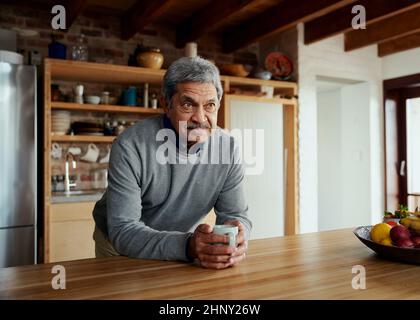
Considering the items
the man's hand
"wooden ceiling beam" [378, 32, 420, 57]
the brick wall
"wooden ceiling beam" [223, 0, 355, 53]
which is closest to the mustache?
the man's hand

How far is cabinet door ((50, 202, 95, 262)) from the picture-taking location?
11.1 ft

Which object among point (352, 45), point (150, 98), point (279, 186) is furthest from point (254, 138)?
point (352, 45)

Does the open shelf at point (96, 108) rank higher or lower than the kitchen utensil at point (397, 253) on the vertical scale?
higher

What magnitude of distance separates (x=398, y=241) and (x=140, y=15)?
317 cm

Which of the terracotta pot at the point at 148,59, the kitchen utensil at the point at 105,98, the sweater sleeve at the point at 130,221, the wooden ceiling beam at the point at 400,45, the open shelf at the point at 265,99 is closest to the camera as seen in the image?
the sweater sleeve at the point at 130,221

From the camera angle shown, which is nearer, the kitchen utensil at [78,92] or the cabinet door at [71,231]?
the cabinet door at [71,231]

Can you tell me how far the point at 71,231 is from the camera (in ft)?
11.3

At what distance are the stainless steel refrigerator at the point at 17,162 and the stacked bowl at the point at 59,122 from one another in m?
0.40

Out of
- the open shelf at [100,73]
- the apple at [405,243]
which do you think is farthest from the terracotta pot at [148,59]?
the apple at [405,243]

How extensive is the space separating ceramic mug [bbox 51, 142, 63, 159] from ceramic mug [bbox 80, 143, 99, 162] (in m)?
0.21

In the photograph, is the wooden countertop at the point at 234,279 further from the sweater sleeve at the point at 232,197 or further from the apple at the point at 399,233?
the sweater sleeve at the point at 232,197

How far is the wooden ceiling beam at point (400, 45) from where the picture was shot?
14.7 ft

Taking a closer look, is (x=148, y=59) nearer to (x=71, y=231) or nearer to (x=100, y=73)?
(x=100, y=73)

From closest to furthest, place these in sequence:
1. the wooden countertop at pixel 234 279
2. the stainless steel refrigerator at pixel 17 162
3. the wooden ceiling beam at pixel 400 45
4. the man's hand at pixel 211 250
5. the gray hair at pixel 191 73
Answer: the wooden countertop at pixel 234 279
the man's hand at pixel 211 250
the gray hair at pixel 191 73
the stainless steel refrigerator at pixel 17 162
the wooden ceiling beam at pixel 400 45
